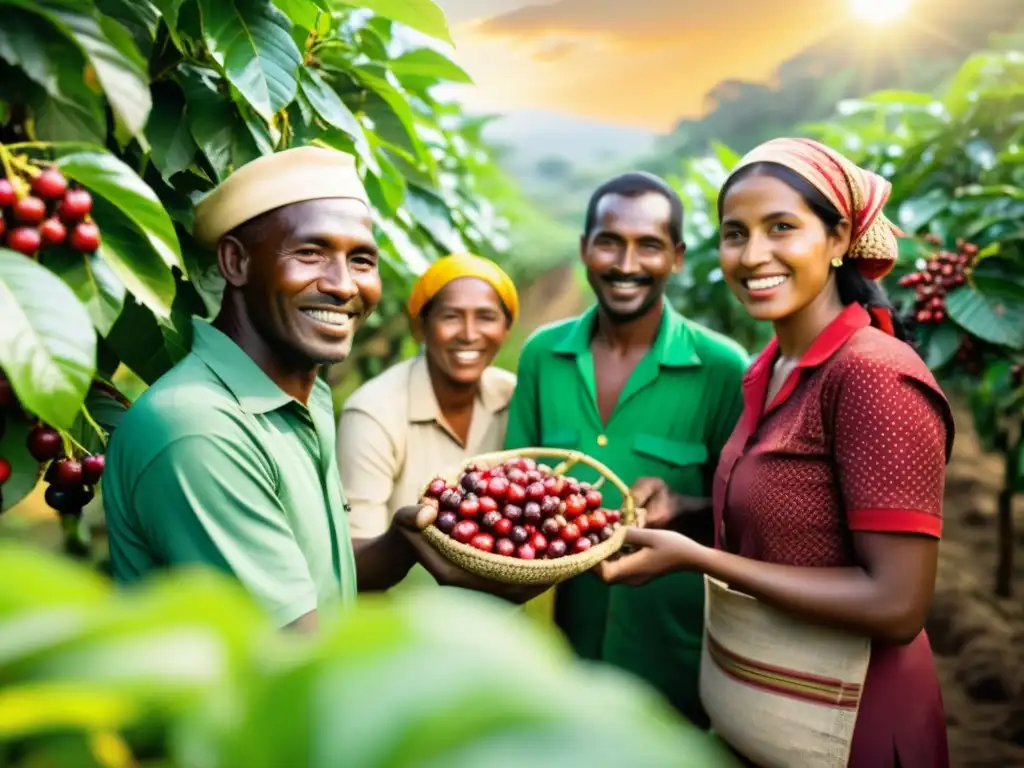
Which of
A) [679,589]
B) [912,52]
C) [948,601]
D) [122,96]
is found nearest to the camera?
[122,96]

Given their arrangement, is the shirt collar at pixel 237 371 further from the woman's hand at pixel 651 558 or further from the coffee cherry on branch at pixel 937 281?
the coffee cherry on branch at pixel 937 281

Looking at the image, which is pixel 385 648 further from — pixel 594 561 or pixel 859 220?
pixel 859 220

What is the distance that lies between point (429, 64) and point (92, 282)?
1.13m

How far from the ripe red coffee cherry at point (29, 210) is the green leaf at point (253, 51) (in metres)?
0.44

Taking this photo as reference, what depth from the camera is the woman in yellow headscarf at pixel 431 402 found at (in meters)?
2.40

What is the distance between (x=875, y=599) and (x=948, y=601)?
11.1 feet

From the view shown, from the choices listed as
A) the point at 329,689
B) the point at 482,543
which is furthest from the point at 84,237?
the point at 482,543

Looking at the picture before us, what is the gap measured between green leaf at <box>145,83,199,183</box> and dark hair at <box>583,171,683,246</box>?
4.64 ft

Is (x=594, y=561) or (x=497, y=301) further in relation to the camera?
(x=497, y=301)

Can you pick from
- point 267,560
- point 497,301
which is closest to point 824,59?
point 497,301

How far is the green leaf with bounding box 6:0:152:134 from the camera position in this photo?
0.96 meters

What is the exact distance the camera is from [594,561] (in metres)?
1.89

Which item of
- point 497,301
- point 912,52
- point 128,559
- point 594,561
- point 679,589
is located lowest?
point 679,589

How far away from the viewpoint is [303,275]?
1.53m
